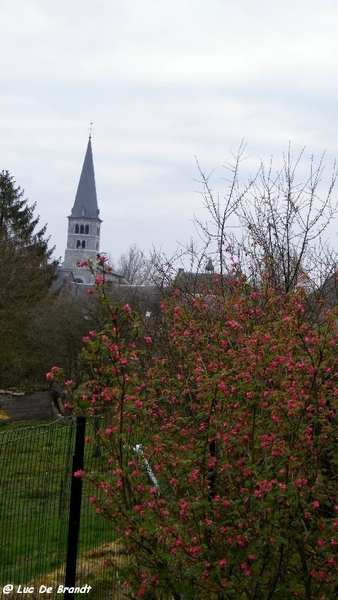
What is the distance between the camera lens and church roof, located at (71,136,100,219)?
85.8 metres

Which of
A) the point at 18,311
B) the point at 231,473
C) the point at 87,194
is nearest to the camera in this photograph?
the point at 231,473

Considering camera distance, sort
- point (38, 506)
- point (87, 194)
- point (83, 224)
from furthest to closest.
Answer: point (83, 224) → point (87, 194) → point (38, 506)

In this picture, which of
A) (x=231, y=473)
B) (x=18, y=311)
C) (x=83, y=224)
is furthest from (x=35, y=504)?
(x=83, y=224)

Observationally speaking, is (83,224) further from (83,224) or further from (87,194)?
(87,194)

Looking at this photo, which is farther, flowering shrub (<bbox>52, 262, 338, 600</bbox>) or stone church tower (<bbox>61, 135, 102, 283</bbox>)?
stone church tower (<bbox>61, 135, 102, 283</bbox>)

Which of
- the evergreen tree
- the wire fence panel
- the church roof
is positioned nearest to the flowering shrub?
the wire fence panel

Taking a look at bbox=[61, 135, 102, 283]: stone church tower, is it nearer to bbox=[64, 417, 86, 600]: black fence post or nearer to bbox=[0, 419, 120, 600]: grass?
bbox=[0, 419, 120, 600]: grass

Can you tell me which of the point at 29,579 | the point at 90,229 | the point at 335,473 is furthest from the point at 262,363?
the point at 90,229

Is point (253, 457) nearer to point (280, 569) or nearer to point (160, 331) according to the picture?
point (280, 569)

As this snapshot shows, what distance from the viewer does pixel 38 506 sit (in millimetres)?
4609

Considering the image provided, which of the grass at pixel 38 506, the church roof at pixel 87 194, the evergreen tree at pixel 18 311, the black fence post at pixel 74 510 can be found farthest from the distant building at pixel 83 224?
the black fence post at pixel 74 510

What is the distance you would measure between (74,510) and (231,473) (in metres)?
1.39

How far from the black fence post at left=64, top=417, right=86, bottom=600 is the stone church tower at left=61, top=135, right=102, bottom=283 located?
82.6 meters

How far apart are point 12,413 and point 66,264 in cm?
8094
